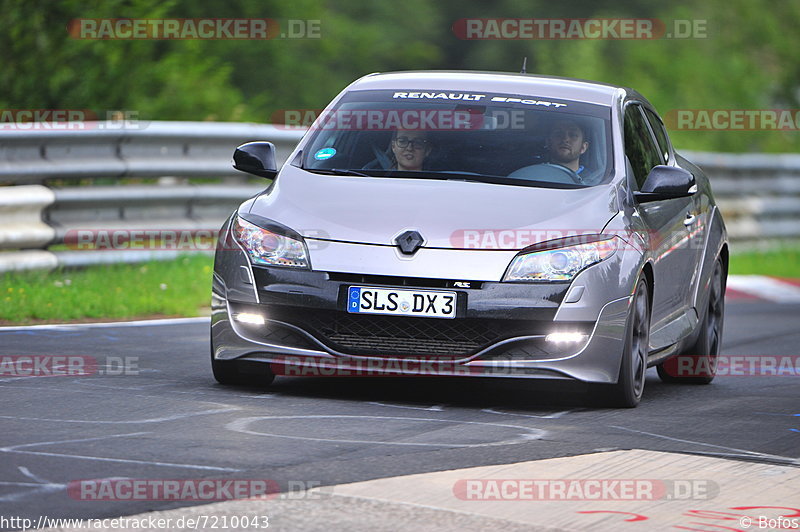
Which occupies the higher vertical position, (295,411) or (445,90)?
(445,90)

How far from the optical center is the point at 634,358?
7.96 meters

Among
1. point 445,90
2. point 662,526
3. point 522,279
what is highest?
point 445,90

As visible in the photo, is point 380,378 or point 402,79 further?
point 402,79

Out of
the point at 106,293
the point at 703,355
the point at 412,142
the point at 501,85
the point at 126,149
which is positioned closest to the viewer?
the point at 412,142

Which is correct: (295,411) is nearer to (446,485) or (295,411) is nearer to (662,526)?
(446,485)

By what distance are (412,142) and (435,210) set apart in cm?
91

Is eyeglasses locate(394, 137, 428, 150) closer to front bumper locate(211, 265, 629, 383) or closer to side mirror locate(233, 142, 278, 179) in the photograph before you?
side mirror locate(233, 142, 278, 179)

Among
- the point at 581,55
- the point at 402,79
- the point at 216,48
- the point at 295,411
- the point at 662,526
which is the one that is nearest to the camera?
the point at 662,526

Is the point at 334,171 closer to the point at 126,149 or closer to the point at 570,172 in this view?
the point at 570,172

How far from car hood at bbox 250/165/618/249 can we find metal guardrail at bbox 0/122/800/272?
4.13 m

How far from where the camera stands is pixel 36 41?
55.4ft

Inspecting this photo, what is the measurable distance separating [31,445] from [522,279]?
2405 mm

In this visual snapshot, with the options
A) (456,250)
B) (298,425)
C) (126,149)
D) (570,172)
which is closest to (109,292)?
(126,149)

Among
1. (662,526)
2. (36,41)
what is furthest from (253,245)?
(36,41)
